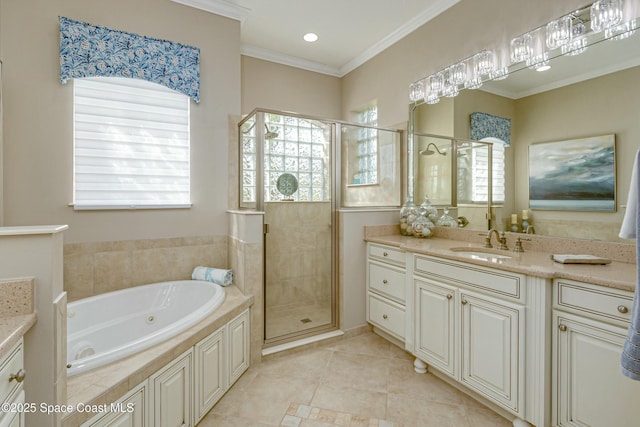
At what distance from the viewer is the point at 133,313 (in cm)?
225

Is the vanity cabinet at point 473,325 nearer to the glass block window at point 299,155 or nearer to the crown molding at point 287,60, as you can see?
the glass block window at point 299,155

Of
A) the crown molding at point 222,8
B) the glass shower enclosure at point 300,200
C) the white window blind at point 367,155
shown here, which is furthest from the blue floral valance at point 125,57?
the white window blind at point 367,155

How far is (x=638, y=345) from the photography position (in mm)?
1004

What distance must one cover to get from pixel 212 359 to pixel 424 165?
7.71ft

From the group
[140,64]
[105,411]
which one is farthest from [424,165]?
[105,411]

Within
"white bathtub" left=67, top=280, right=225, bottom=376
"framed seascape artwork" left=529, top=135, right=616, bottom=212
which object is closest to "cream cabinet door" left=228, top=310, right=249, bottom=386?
"white bathtub" left=67, top=280, right=225, bottom=376

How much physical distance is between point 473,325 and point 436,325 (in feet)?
0.93

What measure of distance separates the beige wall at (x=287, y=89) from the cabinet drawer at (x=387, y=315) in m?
2.30

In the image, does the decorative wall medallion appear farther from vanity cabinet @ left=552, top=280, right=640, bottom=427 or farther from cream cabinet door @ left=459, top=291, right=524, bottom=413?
vanity cabinet @ left=552, top=280, right=640, bottom=427

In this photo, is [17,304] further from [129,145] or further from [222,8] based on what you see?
[222,8]

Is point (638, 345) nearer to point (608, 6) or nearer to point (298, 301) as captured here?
point (608, 6)

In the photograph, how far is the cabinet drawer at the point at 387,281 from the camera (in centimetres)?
237

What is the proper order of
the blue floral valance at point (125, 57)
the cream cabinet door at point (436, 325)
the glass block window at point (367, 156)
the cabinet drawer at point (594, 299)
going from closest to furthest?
the cabinet drawer at point (594, 299) → the cream cabinet door at point (436, 325) → the blue floral valance at point (125, 57) → the glass block window at point (367, 156)

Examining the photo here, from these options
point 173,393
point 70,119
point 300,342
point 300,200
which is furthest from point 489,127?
point 70,119
